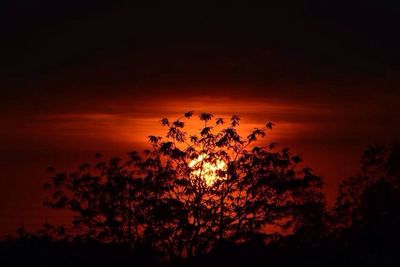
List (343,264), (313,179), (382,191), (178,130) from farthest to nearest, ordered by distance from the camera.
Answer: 1. (382,191)
2. (313,179)
3. (178,130)
4. (343,264)

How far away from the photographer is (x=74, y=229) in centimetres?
2448

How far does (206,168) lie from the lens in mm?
23547

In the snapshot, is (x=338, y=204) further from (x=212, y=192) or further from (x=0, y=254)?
(x=0, y=254)

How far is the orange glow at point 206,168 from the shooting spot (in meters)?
23.4

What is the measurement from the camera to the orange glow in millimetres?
23406

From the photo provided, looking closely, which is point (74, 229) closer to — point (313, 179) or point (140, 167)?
point (140, 167)

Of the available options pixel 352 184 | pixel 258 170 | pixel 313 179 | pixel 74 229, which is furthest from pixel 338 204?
pixel 74 229

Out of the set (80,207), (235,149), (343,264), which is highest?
(235,149)

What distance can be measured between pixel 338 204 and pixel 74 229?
11.1m

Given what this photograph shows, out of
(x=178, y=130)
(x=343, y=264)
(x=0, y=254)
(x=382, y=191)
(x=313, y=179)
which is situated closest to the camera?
(x=343, y=264)

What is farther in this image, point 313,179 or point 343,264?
point 313,179

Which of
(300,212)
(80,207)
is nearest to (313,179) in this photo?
(300,212)

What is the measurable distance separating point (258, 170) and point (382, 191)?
7632 millimetres

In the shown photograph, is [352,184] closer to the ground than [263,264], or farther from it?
farther from it
